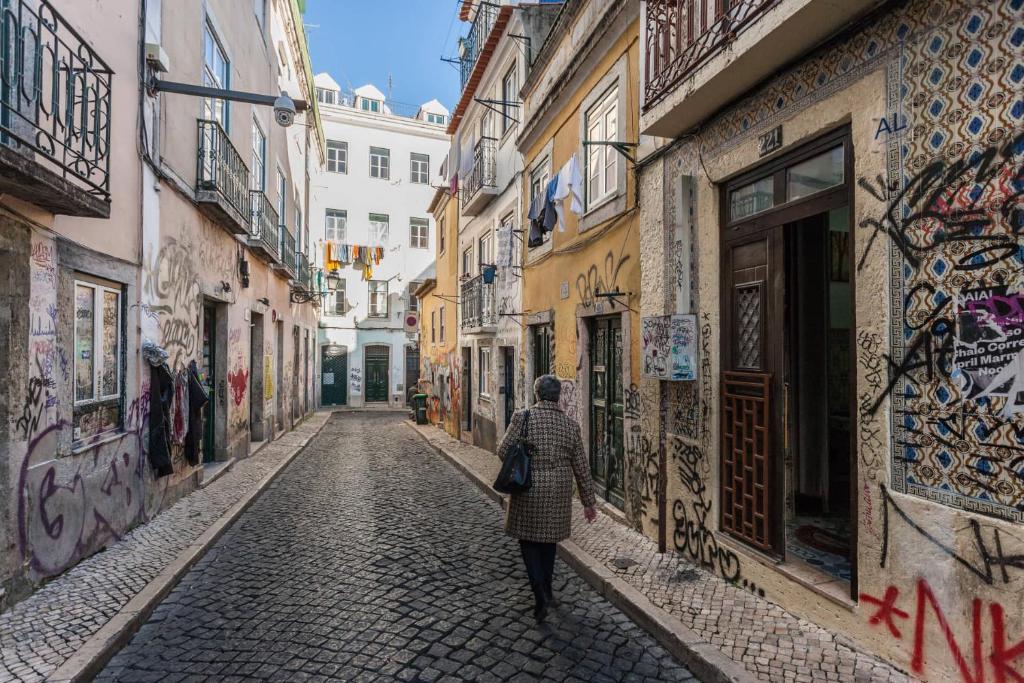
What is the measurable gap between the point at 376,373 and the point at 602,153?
926 inches

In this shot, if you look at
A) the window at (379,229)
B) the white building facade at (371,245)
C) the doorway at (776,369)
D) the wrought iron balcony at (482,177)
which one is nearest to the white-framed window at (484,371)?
the wrought iron balcony at (482,177)

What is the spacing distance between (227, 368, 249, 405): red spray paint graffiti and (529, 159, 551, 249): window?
20.7ft

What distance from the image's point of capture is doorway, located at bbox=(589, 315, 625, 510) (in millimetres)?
7465

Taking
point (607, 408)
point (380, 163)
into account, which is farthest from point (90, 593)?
point (380, 163)

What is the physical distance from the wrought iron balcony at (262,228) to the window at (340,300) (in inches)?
565

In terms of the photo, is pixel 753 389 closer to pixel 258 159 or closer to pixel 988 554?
pixel 988 554

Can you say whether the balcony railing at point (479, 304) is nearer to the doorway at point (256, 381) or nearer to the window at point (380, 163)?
the doorway at point (256, 381)

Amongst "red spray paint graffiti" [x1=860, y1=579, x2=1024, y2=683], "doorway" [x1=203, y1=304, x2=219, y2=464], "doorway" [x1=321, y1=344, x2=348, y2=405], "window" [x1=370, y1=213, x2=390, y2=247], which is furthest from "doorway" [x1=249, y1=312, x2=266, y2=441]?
"window" [x1=370, y1=213, x2=390, y2=247]

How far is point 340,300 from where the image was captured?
29.2m

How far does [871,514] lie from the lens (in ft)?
12.3

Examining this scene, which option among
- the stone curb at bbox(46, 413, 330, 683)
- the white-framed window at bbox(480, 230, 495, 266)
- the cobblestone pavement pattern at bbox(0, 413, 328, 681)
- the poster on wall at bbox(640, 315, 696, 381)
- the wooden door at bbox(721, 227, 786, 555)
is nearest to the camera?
the stone curb at bbox(46, 413, 330, 683)

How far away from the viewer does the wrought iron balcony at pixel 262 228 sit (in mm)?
12312

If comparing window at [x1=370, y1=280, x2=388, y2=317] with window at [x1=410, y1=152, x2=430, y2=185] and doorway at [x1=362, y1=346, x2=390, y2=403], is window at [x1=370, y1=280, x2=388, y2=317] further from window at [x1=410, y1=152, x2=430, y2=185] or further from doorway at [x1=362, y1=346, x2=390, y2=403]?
window at [x1=410, y1=152, x2=430, y2=185]

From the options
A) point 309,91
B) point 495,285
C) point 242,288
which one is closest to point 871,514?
point 495,285
